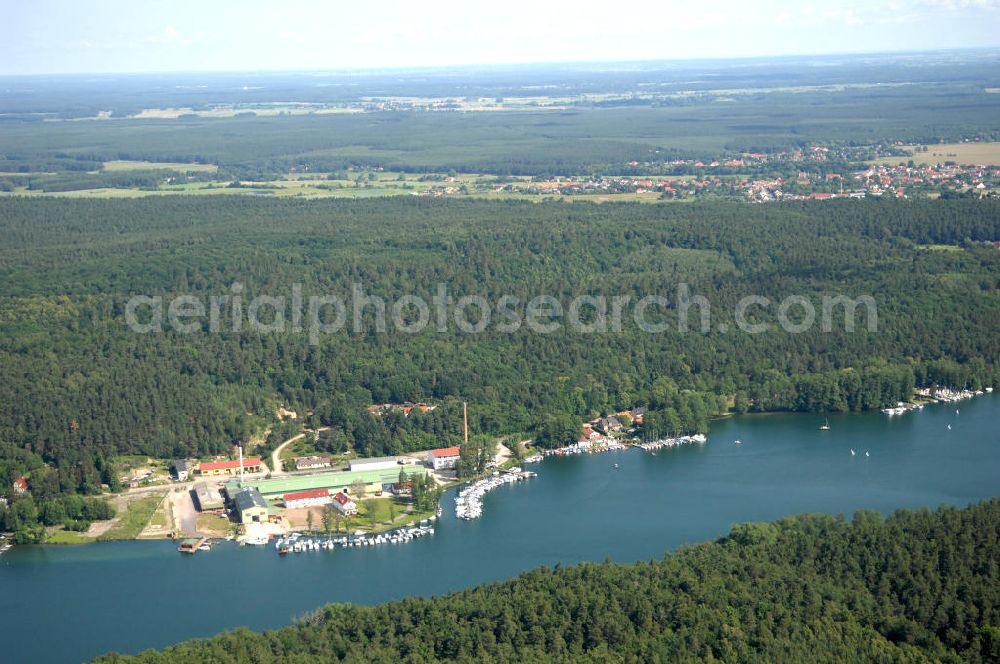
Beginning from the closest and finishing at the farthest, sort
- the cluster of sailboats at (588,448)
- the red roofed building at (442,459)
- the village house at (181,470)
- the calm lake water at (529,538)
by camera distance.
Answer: the calm lake water at (529,538) < the village house at (181,470) < the red roofed building at (442,459) < the cluster of sailboats at (588,448)

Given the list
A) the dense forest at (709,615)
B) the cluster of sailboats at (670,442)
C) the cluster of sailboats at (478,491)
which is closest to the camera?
the dense forest at (709,615)

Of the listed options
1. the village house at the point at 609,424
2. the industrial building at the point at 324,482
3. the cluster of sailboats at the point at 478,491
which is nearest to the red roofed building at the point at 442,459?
the industrial building at the point at 324,482

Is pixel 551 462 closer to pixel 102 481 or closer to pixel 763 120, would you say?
pixel 102 481

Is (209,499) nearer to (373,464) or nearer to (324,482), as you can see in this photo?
(324,482)

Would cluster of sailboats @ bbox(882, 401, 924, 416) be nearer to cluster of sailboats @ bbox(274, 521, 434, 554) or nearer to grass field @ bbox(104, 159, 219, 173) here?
cluster of sailboats @ bbox(274, 521, 434, 554)

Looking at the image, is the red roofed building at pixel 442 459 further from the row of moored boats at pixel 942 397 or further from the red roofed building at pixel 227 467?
→ the row of moored boats at pixel 942 397

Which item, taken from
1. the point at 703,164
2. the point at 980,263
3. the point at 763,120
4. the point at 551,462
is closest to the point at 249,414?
the point at 551,462
